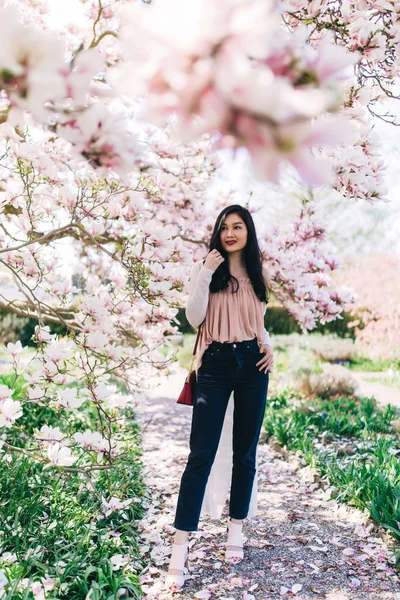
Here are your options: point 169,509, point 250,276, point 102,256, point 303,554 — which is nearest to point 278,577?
point 303,554

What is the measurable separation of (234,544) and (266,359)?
94 cm

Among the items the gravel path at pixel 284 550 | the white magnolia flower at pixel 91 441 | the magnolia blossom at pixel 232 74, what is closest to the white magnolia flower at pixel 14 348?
the white magnolia flower at pixel 91 441

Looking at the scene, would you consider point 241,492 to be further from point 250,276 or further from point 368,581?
point 250,276

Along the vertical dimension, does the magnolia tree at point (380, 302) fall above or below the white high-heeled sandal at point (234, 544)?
above

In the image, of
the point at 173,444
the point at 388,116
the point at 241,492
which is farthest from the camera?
the point at 173,444

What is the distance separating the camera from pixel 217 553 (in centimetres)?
259

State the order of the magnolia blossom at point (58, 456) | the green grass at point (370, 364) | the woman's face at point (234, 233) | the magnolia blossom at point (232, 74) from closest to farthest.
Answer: the magnolia blossom at point (232, 74), the magnolia blossom at point (58, 456), the woman's face at point (234, 233), the green grass at point (370, 364)

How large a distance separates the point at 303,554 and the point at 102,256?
3.38 m

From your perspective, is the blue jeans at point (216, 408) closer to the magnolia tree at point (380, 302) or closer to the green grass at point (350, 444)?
the green grass at point (350, 444)

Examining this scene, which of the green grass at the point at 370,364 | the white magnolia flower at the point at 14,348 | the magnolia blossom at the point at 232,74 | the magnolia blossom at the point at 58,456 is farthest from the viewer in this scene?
the green grass at the point at 370,364

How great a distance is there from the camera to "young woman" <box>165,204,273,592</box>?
7.54 feet

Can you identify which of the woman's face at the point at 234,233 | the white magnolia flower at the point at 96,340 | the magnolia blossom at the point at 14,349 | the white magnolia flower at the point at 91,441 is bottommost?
the white magnolia flower at the point at 91,441

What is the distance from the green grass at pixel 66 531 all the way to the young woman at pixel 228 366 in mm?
317

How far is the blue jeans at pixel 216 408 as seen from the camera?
2295mm
